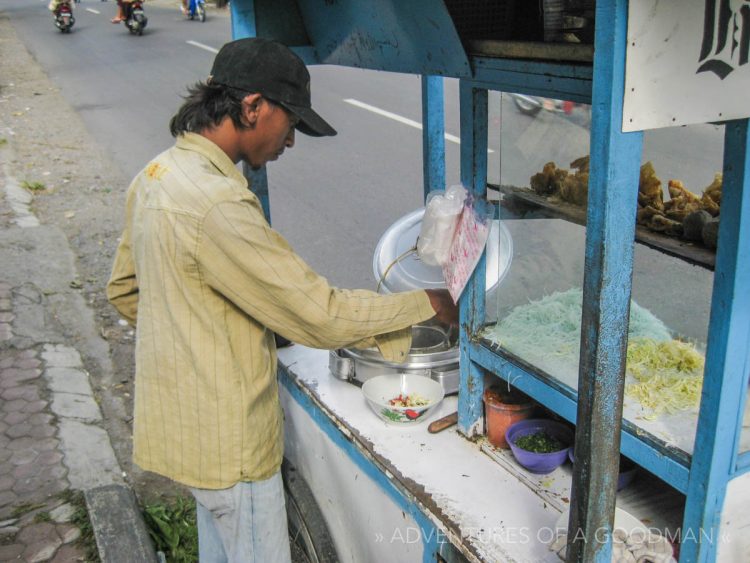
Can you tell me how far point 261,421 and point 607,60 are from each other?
1271 millimetres

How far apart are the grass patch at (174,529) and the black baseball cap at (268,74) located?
71.5 inches

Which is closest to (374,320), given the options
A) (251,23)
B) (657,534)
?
(657,534)

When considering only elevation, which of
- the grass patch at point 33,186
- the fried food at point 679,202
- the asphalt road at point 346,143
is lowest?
the grass patch at point 33,186

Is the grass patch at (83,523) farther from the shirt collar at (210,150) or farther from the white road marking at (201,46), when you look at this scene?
the white road marking at (201,46)

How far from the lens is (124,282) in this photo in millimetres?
2141

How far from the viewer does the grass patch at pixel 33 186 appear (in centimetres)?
707

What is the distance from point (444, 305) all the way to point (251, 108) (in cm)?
73

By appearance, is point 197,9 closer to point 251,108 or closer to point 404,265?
point 404,265

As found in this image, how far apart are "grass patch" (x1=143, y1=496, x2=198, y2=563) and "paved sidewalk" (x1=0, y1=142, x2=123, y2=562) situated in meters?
0.28

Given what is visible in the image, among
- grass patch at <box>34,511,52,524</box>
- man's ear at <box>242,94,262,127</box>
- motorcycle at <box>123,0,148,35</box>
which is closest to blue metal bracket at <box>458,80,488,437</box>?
man's ear at <box>242,94,262,127</box>

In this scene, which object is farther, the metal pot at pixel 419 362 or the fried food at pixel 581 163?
the metal pot at pixel 419 362

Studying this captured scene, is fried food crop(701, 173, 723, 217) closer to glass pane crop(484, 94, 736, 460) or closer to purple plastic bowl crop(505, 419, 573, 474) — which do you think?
glass pane crop(484, 94, 736, 460)

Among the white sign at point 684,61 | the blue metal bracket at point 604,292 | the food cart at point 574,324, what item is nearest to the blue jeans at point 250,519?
the food cart at point 574,324

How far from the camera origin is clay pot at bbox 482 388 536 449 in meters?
2.03
